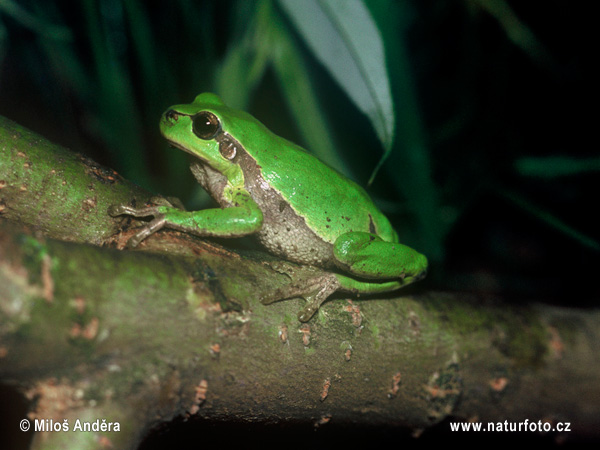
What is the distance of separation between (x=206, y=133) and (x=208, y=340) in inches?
42.6

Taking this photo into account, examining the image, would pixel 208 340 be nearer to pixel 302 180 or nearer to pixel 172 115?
pixel 302 180

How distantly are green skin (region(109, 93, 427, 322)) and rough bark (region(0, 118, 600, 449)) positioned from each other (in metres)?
0.19

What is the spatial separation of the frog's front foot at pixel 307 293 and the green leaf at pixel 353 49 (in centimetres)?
59

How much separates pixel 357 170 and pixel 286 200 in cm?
54

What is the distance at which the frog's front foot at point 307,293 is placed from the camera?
4.87ft

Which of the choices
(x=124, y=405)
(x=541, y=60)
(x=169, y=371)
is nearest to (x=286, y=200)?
(x=169, y=371)

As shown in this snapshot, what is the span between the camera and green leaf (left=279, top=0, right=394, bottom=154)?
1446 millimetres

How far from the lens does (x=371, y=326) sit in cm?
167

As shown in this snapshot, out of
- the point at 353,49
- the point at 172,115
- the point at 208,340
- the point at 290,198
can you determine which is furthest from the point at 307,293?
the point at 172,115

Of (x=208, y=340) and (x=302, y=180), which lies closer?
(x=208, y=340)

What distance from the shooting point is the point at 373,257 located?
6.44 ft

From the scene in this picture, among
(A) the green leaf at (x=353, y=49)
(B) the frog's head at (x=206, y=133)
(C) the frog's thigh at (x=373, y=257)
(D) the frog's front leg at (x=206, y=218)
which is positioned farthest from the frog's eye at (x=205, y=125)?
(C) the frog's thigh at (x=373, y=257)

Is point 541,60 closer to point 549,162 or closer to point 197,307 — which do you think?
point 549,162

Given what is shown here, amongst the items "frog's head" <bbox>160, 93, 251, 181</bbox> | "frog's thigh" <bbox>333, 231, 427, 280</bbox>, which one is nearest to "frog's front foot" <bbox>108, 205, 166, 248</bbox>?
"frog's head" <bbox>160, 93, 251, 181</bbox>
